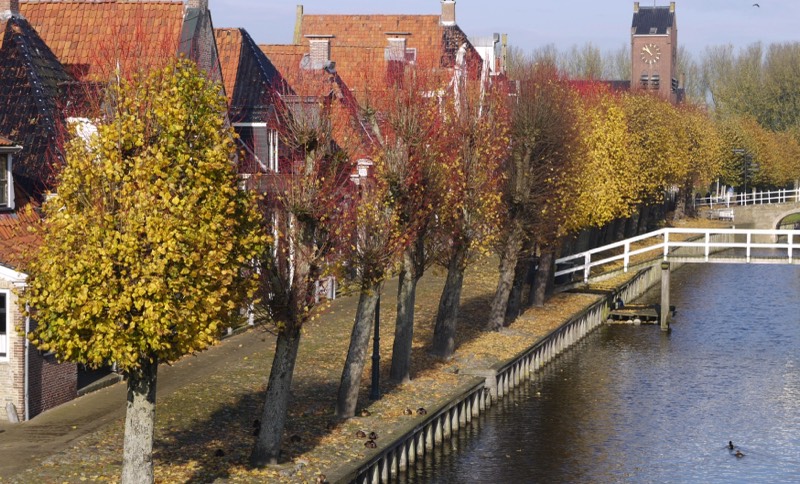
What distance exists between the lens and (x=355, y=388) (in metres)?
31.8

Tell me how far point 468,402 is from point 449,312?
4.50 m

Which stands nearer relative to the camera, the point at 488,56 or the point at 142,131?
the point at 142,131

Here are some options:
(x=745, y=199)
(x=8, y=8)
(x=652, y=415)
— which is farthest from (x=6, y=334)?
(x=745, y=199)

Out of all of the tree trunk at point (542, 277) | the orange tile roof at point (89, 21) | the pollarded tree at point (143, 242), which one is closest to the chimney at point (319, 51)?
the orange tile roof at point (89, 21)

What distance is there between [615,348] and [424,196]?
20306 millimetres

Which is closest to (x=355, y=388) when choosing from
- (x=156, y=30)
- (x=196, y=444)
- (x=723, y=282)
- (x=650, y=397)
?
(x=196, y=444)

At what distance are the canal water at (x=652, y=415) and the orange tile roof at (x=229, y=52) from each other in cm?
1669

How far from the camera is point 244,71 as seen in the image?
48.9 meters

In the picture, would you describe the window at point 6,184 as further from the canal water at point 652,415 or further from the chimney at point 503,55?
the chimney at point 503,55

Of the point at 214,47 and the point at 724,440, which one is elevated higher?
the point at 214,47

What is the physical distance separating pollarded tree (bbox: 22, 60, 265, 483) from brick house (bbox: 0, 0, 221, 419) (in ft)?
3.86

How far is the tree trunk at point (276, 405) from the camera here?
87.7 ft

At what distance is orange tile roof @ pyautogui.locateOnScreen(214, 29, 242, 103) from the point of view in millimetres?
48812

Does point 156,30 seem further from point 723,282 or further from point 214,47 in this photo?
point 723,282
